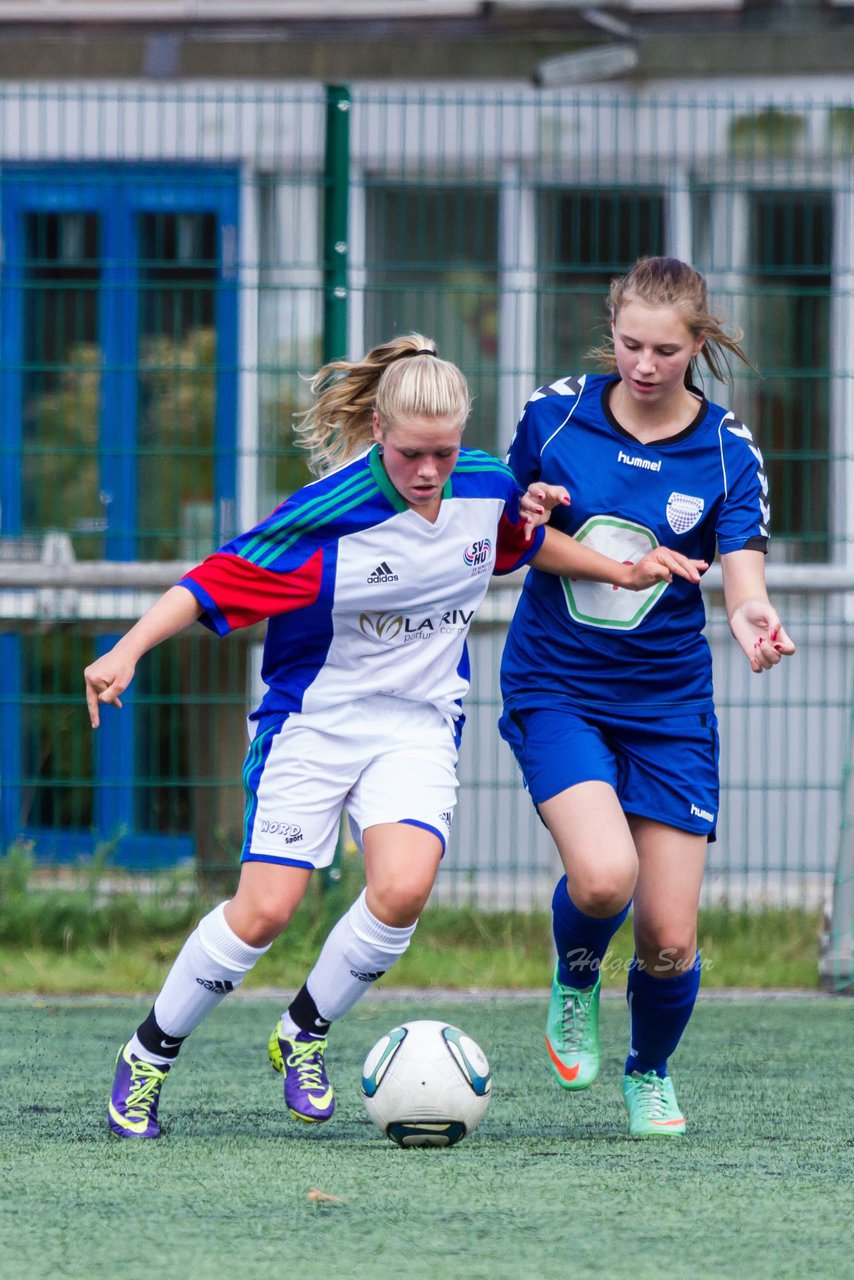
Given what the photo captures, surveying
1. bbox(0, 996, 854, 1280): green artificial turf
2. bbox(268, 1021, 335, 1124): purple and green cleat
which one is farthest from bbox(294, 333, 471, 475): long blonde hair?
bbox(0, 996, 854, 1280): green artificial turf

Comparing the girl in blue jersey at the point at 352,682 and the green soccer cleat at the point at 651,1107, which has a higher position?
the girl in blue jersey at the point at 352,682

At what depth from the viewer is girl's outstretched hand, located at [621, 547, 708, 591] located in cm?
420

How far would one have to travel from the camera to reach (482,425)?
27.8 feet

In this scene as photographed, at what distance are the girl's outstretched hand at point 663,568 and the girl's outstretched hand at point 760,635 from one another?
0.13 metres

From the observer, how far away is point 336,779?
425 centimetres

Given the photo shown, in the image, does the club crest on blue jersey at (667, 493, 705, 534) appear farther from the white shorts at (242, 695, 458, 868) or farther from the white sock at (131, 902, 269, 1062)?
the white sock at (131, 902, 269, 1062)

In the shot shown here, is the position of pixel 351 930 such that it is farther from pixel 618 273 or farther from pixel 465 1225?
pixel 618 273

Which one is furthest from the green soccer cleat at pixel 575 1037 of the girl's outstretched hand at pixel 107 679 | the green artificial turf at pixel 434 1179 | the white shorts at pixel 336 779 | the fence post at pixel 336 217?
the fence post at pixel 336 217

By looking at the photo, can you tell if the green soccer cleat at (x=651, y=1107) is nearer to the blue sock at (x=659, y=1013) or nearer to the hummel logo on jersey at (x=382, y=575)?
the blue sock at (x=659, y=1013)

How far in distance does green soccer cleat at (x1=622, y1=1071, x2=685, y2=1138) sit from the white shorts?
0.72 m

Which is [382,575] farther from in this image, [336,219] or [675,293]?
[336,219]

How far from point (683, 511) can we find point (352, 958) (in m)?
1.21

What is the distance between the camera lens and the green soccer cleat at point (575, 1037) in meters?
4.47

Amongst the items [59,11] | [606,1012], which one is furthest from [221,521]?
[59,11]
